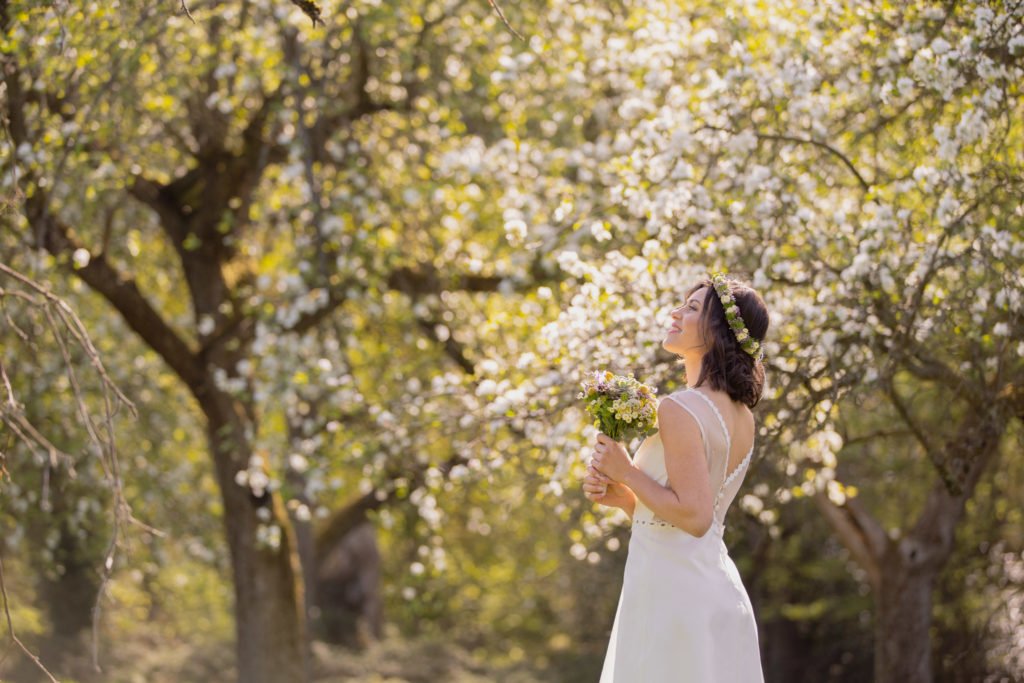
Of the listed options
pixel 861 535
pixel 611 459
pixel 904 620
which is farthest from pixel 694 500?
pixel 904 620

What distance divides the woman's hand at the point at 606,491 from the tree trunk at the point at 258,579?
602cm

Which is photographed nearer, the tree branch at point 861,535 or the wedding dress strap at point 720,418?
the wedding dress strap at point 720,418

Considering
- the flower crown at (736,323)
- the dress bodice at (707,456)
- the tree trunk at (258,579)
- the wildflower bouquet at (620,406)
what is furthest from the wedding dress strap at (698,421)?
the tree trunk at (258,579)

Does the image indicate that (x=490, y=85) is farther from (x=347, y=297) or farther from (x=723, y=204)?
(x=723, y=204)

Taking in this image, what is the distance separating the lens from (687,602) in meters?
3.93

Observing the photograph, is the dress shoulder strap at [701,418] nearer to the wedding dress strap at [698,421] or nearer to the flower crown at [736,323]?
the wedding dress strap at [698,421]

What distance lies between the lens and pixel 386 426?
25.7ft

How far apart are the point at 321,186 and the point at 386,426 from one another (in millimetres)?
2146

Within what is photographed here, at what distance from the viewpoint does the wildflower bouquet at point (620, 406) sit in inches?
157

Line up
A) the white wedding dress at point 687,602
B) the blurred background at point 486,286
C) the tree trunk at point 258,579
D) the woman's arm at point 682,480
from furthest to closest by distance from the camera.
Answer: the tree trunk at point 258,579 → the blurred background at point 486,286 → the white wedding dress at point 687,602 → the woman's arm at point 682,480

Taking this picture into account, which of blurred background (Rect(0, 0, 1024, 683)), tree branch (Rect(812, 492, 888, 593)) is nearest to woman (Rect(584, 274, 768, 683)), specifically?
blurred background (Rect(0, 0, 1024, 683))

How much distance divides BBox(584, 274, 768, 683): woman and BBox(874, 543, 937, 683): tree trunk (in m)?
4.92

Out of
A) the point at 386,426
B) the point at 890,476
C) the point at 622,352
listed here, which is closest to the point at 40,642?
the point at 386,426

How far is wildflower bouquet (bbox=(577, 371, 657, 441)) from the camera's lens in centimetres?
399
